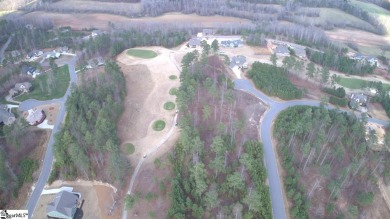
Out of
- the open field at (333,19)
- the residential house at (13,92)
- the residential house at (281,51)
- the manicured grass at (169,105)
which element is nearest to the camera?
the manicured grass at (169,105)

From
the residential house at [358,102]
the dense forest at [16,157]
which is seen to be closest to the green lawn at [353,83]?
the residential house at [358,102]

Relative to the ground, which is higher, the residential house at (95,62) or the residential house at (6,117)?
the residential house at (95,62)

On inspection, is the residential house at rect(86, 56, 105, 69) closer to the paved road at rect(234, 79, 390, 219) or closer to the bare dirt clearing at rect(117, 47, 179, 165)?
the bare dirt clearing at rect(117, 47, 179, 165)

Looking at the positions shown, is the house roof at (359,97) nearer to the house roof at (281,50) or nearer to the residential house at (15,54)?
the house roof at (281,50)

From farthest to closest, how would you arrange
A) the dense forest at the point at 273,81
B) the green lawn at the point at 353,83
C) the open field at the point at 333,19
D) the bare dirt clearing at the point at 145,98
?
the open field at the point at 333,19, the green lawn at the point at 353,83, the dense forest at the point at 273,81, the bare dirt clearing at the point at 145,98

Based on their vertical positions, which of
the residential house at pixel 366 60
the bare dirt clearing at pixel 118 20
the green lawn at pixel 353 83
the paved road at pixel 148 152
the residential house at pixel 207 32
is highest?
the bare dirt clearing at pixel 118 20

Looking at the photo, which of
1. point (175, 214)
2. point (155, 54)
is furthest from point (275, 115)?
point (155, 54)

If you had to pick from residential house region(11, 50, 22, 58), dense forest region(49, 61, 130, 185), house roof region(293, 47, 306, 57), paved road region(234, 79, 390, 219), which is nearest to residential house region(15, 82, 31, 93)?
dense forest region(49, 61, 130, 185)
